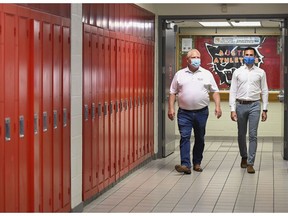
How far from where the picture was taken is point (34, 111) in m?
5.00

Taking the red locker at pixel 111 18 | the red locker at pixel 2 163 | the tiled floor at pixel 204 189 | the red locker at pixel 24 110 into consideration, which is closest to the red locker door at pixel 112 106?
the red locker at pixel 111 18

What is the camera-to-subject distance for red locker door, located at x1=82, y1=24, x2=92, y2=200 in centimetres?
648

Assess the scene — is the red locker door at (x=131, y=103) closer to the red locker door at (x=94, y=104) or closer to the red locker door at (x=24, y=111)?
the red locker door at (x=94, y=104)

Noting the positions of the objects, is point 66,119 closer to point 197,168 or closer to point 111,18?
point 111,18

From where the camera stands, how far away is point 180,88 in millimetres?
8797

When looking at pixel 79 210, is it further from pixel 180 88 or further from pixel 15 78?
pixel 180 88

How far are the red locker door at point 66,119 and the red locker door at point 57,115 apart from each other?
0.10m

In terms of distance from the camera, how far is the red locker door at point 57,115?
18.1ft

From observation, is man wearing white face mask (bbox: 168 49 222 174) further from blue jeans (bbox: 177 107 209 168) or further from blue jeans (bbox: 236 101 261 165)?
blue jeans (bbox: 236 101 261 165)

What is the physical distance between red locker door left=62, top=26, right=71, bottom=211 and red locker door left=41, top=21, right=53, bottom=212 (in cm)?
35

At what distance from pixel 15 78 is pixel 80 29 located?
1724 millimetres

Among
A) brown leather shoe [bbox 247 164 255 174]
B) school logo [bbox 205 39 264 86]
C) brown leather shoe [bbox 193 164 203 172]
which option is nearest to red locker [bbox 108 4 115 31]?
brown leather shoe [bbox 193 164 203 172]

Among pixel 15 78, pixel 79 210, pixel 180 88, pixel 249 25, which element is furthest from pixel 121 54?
pixel 249 25

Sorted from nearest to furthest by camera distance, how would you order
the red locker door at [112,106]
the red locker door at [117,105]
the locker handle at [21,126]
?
1. the locker handle at [21,126]
2. the red locker door at [112,106]
3. the red locker door at [117,105]
